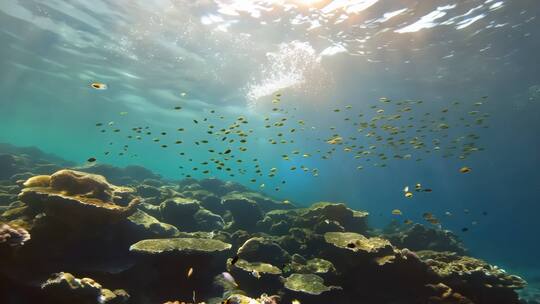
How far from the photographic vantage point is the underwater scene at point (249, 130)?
28.7 feet

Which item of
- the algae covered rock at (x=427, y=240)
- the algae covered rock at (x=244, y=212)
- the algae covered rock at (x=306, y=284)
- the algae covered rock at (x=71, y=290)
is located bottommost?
the algae covered rock at (x=71, y=290)

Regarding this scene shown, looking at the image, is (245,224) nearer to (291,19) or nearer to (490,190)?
(291,19)

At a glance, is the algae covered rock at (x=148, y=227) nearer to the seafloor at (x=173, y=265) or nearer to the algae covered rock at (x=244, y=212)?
the seafloor at (x=173, y=265)

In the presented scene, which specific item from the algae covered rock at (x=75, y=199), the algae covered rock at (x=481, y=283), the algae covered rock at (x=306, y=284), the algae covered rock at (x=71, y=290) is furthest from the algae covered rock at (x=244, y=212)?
the algae covered rock at (x=71, y=290)

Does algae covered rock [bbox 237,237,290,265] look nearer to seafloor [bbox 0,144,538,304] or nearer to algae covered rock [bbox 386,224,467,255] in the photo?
seafloor [bbox 0,144,538,304]

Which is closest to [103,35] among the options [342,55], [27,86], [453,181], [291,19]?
[291,19]

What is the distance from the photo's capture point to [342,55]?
2469cm

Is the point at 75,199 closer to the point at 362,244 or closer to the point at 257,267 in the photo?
the point at 257,267

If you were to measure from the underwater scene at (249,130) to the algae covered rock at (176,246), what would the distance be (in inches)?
2.4

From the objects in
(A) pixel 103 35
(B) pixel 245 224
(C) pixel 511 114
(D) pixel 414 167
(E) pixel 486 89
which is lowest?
(B) pixel 245 224

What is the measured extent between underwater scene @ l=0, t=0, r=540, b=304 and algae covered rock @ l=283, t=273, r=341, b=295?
7 cm

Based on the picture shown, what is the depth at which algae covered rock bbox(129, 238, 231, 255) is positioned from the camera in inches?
337

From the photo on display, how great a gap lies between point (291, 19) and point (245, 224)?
12.0 m

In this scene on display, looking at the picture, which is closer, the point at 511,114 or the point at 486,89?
the point at 486,89
